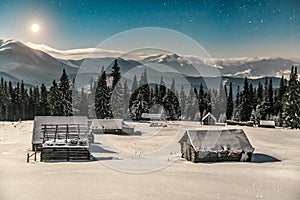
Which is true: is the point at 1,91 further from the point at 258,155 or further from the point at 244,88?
the point at 258,155

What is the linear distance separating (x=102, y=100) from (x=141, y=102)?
12224 mm

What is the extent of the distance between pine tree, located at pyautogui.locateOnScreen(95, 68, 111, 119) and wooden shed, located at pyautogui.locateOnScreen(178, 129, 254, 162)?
33204 mm

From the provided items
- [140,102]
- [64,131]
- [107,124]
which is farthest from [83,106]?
[64,131]

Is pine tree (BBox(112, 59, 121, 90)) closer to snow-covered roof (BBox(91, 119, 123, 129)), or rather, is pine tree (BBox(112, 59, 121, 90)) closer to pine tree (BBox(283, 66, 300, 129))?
snow-covered roof (BBox(91, 119, 123, 129))

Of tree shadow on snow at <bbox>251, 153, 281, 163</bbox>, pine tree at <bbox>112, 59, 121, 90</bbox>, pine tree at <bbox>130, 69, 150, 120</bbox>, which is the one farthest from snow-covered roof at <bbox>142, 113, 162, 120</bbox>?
tree shadow on snow at <bbox>251, 153, 281, 163</bbox>

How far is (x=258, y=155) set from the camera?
87.0 feet

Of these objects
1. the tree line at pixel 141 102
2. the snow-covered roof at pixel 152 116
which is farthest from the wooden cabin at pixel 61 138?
the snow-covered roof at pixel 152 116

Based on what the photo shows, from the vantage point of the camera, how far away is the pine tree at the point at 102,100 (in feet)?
186

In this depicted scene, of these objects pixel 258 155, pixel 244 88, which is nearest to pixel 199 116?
pixel 244 88

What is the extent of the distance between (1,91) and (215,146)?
72.9 meters

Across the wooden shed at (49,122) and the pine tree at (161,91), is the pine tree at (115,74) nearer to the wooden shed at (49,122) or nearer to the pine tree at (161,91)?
the pine tree at (161,91)

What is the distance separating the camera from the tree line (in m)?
57.0

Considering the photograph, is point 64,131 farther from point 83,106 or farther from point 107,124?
point 83,106

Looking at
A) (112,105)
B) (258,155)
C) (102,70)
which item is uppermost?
(102,70)
